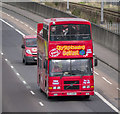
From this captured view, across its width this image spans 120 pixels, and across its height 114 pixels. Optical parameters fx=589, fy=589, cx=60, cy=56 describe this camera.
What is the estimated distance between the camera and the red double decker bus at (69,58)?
3153 cm

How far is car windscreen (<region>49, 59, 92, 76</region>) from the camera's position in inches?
1249

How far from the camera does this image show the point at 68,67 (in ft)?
104

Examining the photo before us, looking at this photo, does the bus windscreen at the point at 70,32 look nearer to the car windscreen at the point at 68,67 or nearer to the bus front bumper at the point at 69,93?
the car windscreen at the point at 68,67

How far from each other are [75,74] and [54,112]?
3.48m

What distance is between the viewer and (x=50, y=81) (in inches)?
1249

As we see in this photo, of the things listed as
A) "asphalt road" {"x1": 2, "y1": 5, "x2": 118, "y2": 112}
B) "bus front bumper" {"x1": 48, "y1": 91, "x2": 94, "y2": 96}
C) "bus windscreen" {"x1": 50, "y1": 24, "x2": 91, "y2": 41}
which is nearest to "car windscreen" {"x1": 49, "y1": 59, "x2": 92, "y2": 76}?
"bus front bumper" {"x1": 48, "y1": 91, "x2": 94, "y2": 96}

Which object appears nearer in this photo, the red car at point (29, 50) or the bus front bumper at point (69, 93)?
the bus front bumper at point (69, 93)

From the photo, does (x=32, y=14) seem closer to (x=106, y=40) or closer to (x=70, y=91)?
(x=106, y=40)

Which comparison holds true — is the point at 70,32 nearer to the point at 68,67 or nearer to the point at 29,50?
the point at 68,67

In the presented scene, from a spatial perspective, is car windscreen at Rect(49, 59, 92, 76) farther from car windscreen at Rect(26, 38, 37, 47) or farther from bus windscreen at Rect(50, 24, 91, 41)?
car windscreen at Rect(26, 38, 37, 47)

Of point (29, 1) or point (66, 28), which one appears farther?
point (29, 1)

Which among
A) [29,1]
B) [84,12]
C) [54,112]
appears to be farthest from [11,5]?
[54,112]

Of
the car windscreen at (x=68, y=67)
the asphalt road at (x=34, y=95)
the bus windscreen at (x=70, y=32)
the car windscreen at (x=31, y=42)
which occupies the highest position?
the bus windscreen at (x=70, y=32)

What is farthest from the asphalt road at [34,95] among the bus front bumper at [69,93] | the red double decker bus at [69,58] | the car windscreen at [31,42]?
the car windscreen at [31,42]
